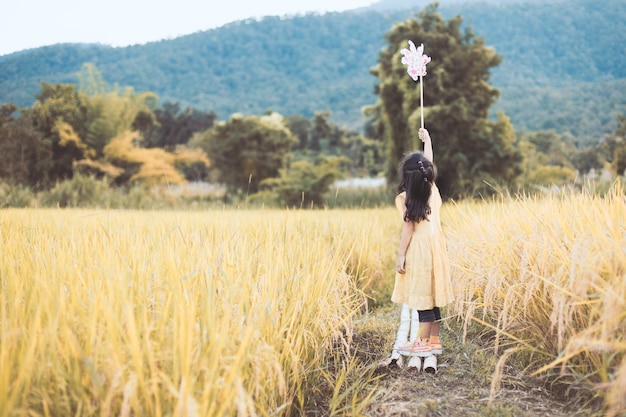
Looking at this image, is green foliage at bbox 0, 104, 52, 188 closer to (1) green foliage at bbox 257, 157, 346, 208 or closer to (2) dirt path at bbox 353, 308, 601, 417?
(1) green foliage at bbox 257, 157, 346, 208

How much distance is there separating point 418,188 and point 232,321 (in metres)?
1.41

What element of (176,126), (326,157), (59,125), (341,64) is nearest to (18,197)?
(59,125)

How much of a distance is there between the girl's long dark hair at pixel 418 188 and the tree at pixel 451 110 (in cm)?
1124

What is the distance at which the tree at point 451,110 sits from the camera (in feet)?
46.4

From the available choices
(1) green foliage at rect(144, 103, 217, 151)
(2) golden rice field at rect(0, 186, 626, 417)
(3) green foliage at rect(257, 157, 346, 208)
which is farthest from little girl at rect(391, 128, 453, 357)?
(1) green foliage at rect(144, 103, 217, 151)

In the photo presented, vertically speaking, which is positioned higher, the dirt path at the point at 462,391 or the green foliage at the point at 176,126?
the green foliage at the point at 176,126

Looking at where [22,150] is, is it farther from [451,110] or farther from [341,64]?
[341,64]

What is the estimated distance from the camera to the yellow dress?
266cm

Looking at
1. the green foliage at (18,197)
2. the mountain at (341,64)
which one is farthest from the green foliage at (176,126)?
the green foliage at (18,197)

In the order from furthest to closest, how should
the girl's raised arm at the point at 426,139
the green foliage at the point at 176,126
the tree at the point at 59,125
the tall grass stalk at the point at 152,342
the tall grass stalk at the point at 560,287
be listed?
the green foliage at the point at 176,126, the tree at the point at 59,125, the girl's raised arm at the point at 426,139, the tall grass stalk at the point at 560,287, the tall grass stalk at the point at 152,342

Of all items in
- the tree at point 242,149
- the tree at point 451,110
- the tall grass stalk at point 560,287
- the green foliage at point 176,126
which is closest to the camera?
the tall grass stalk at point 560,287

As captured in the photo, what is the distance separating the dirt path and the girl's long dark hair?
0.86m

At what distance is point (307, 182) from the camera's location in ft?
48.1

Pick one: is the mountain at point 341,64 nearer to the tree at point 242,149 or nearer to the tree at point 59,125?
the tree at point 59,125
